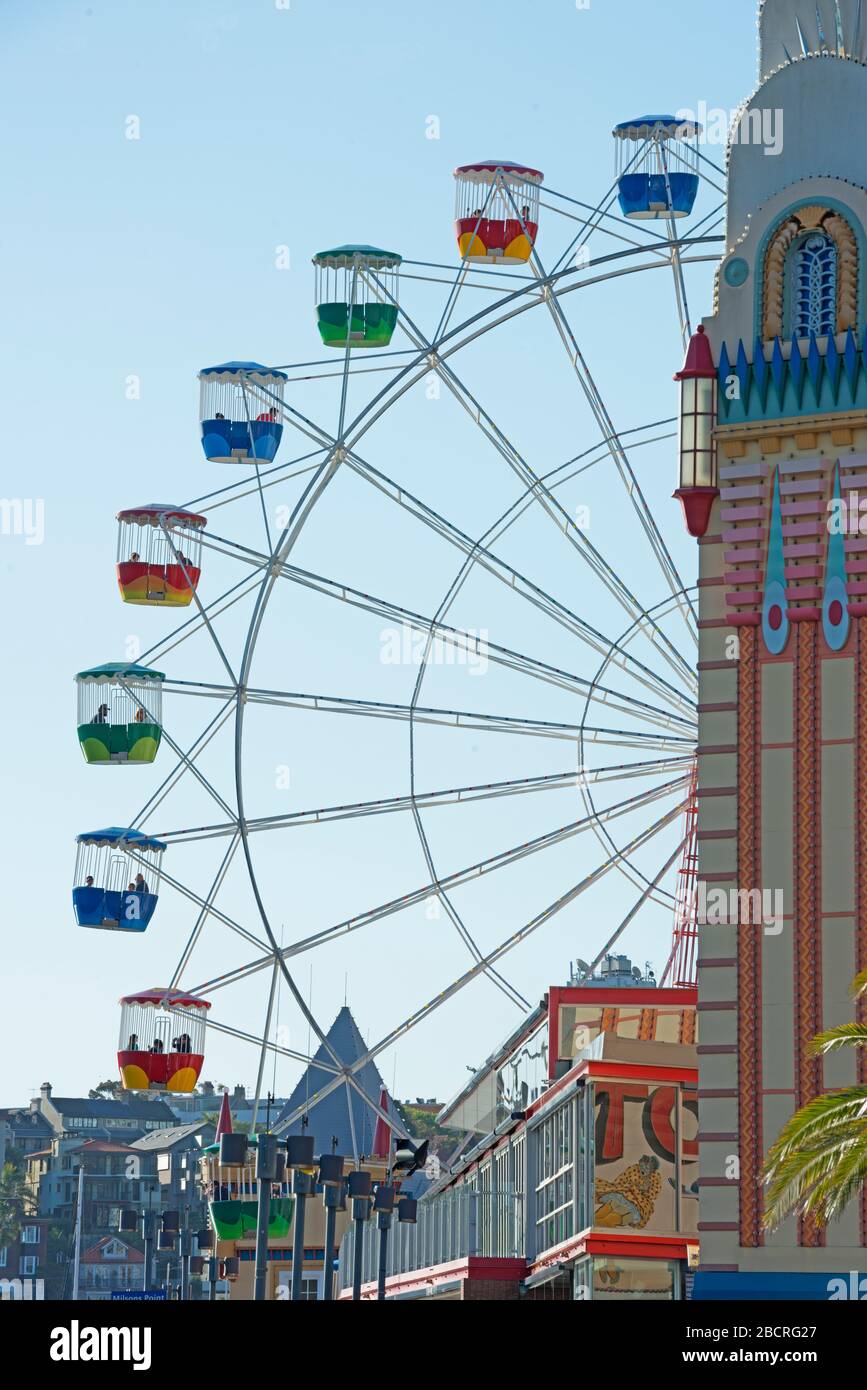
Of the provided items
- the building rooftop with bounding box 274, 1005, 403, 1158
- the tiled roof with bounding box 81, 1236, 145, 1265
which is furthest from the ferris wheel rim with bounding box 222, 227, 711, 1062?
the tiled roof with bounding box 81, 1236, 145, 1265

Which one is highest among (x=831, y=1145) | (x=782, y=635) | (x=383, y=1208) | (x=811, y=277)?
(x=811, y=277)

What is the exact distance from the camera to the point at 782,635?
135 ft

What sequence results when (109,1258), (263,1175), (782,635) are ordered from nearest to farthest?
1. (782,635)
2. (263,1175)
3. (109,1258)

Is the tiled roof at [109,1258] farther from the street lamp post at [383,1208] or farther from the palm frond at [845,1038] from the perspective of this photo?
the palm frond at [845,1038]

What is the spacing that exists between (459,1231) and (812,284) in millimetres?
26018

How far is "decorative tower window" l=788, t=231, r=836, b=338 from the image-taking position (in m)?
41.8

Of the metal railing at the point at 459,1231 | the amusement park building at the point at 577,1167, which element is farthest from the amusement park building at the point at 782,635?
the metal railing at the point at 459,1231

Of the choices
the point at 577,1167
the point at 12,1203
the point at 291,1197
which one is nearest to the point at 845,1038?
the point at 577,1167

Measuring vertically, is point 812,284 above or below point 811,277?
below

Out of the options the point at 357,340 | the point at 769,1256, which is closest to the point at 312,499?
the point at 357,340

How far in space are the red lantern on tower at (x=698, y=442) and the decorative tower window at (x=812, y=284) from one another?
4.90 ft

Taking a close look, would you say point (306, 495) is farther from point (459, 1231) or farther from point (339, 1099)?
point (339, 1099)
